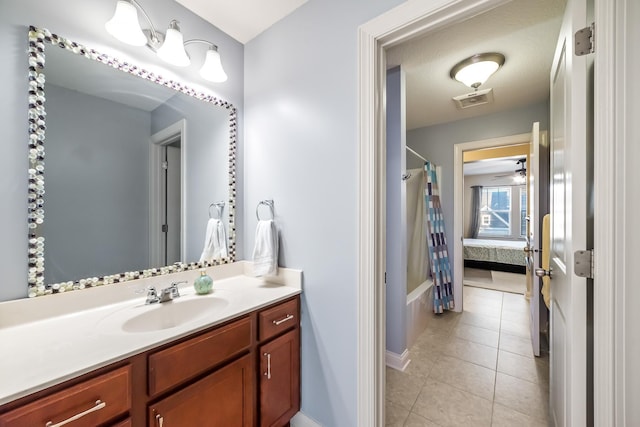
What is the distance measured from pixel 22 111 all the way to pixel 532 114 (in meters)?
3.95

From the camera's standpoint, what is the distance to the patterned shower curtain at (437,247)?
284cm

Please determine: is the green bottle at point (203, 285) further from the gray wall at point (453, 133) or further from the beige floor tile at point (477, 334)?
the gray wall at point (453, 133)

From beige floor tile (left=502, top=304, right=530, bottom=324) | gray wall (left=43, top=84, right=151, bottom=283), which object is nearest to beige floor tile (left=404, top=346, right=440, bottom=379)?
beige floor tile (left=502, top=304, right=530, bottom=324)

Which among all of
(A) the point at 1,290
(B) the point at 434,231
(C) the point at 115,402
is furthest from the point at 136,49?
(B) the point at 434,231

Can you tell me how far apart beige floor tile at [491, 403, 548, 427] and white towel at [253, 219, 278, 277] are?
5.23 ft

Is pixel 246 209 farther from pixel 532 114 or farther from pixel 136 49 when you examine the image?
pixel 532 114

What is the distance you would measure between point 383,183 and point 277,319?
2.88 ft

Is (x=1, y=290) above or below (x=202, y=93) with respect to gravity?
below

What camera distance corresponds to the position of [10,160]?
0.94 metres

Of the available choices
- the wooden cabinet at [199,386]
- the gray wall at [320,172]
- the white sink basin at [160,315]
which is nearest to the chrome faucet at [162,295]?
the white sink basin at [160,315]

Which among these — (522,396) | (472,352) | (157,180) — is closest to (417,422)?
(522,396)

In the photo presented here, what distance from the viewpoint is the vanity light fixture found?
1097 millimetres

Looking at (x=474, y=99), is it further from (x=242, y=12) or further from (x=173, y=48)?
(x=173, y=48)

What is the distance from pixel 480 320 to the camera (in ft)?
9.26
